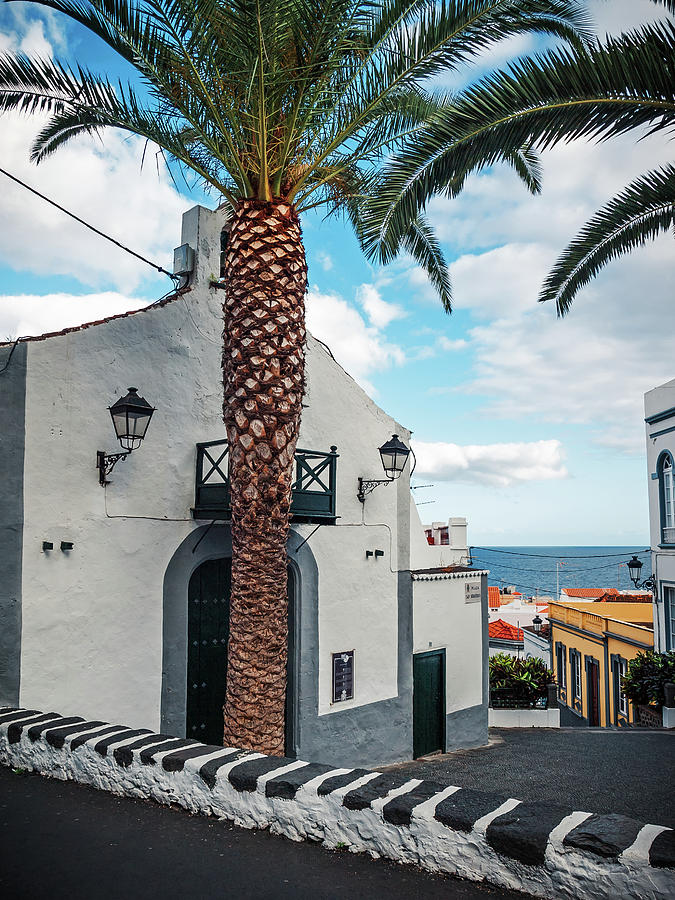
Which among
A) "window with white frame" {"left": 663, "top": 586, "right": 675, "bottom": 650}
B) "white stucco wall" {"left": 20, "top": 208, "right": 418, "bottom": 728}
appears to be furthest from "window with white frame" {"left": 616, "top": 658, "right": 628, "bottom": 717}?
"white stucco wall" {"left": 20, "top": 208, "right": 418, "bottom": 728}

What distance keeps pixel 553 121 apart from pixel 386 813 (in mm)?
6397

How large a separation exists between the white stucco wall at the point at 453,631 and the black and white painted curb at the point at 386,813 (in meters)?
7.51

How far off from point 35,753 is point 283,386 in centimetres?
399

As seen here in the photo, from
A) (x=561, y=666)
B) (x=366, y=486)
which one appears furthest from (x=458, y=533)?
(x=561, y=666)

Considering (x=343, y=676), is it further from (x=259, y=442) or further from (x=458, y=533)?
(x=259, y=442)

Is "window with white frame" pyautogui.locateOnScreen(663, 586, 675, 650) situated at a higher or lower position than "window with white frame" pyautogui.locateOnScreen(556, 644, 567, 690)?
higher

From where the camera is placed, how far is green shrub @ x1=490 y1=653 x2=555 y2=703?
15992 mm

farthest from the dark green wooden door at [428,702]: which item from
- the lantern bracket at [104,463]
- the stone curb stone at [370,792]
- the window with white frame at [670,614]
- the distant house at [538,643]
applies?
the distant house at [538,643]

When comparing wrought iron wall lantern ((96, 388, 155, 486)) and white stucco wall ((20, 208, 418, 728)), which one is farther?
wrought iron wall lantern ((96, 388, 155, 486))

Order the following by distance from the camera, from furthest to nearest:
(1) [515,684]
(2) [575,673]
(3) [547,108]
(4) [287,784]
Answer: (2) [575,673] < (1) [515,684] < (3) [547,108] < (4) [287,784]

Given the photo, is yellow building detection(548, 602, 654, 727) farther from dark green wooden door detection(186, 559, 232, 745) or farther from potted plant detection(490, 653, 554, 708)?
dark green wooden door detection(186, 559, 232, 745)

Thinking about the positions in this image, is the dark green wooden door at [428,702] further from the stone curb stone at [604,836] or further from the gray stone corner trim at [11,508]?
the stone curb stone at [604,836]

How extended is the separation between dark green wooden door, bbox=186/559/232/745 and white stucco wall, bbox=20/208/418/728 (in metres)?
0.61

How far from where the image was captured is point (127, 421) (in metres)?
7.83
